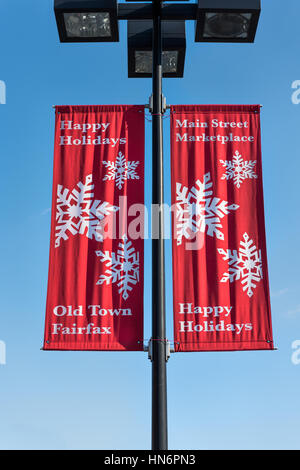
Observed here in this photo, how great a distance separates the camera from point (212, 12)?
9.40 m

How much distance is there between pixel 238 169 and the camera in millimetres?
9820

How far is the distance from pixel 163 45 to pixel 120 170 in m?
2.28

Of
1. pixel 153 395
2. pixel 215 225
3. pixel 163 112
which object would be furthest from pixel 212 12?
pixel 153 395

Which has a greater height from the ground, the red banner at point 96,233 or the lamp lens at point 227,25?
the lamp lens at point 227,25

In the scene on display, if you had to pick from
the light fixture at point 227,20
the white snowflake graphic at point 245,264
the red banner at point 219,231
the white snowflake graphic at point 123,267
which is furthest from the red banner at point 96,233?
the light fixture at point 227,20

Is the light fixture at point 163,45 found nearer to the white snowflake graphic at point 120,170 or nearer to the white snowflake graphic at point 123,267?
the white snowflake graphic at point 120,170

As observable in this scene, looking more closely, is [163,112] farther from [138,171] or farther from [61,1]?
[61,1]

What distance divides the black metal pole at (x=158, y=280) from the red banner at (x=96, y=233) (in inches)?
26.3

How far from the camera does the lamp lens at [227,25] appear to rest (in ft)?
31.3

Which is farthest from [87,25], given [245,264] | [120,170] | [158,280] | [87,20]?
[245,264]

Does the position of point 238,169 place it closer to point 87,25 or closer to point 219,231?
point 219,231

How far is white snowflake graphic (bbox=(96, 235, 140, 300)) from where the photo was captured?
29.8 ft

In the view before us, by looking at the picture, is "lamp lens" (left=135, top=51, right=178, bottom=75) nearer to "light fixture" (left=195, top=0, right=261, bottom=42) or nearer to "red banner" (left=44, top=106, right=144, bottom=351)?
"light fixture" (left=195, top=0, right=261, bottom=42)
